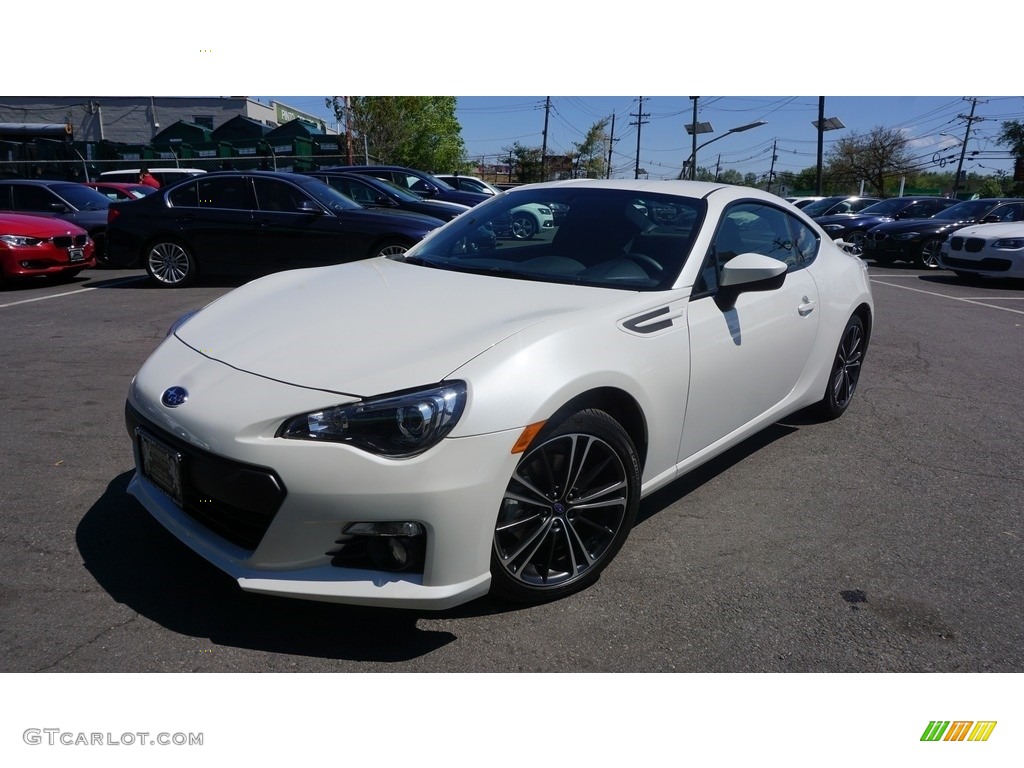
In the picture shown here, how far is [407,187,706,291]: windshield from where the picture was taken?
3.22 metres

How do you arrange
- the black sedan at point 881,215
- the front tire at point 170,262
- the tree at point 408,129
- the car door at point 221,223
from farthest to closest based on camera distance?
the tree at point 408,129 → the black sedan at point 881,215 → the front tire at point 170,262 → the car door at point 221,223

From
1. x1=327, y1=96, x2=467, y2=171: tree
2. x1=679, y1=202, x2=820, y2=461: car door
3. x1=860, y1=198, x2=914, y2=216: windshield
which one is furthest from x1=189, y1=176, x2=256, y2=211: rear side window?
x1=327, y1=96, x2=467, y2=171: tree

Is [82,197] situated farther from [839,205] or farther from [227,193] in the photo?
[839,205]

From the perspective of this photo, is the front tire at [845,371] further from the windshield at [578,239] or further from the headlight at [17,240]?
the headlight at [17,240]

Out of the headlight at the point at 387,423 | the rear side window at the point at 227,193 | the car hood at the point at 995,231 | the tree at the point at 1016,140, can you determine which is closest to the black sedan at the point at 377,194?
the rear side window at the point at 227,193

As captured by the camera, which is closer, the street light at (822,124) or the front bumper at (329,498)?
the front bumper at (329,498)

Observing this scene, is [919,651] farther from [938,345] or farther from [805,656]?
[938,345]

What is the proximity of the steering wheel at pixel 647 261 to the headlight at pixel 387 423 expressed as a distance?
1318 mm

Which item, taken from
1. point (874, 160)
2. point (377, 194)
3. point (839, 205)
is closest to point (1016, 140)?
point (874, 160)

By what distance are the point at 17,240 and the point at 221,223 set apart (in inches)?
104

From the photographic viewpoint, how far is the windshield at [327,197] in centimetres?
911

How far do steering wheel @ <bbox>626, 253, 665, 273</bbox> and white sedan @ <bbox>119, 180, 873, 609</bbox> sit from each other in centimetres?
1
